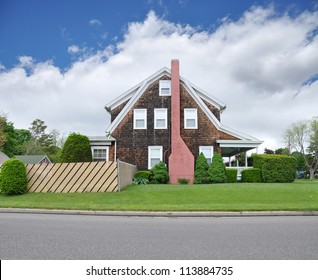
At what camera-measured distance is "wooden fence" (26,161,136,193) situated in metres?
16.2

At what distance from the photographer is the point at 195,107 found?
24750mm

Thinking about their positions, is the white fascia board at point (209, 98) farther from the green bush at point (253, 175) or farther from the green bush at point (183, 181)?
the green bush at point (183, 181)

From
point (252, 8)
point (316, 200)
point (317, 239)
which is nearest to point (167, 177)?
point (316, 200)

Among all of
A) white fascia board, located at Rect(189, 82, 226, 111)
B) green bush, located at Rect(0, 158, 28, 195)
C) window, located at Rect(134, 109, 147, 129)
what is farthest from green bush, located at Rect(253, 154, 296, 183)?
green bush, located at Rect(0, 158, 28, 195)

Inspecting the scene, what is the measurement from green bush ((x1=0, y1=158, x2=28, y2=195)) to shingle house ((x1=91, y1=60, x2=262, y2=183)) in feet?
26.9

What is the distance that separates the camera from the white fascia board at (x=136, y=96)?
24.5 m

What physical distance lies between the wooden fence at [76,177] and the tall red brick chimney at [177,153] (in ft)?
20.0

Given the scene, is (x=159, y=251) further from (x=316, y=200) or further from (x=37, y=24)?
(x=37, y=24)

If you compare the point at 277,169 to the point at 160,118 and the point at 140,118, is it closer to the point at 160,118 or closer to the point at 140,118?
the point at 160,118

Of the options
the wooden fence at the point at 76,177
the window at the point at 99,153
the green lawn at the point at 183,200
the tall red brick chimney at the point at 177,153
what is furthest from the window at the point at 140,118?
the green lawn at the point at 183,200

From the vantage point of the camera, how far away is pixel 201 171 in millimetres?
22109

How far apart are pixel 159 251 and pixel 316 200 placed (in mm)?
11016

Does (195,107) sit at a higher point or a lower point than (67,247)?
higher

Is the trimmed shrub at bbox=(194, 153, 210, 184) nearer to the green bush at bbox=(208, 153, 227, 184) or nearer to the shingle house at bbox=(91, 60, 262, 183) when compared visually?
the green bush at bbox=(208, 153, 227, 184)
